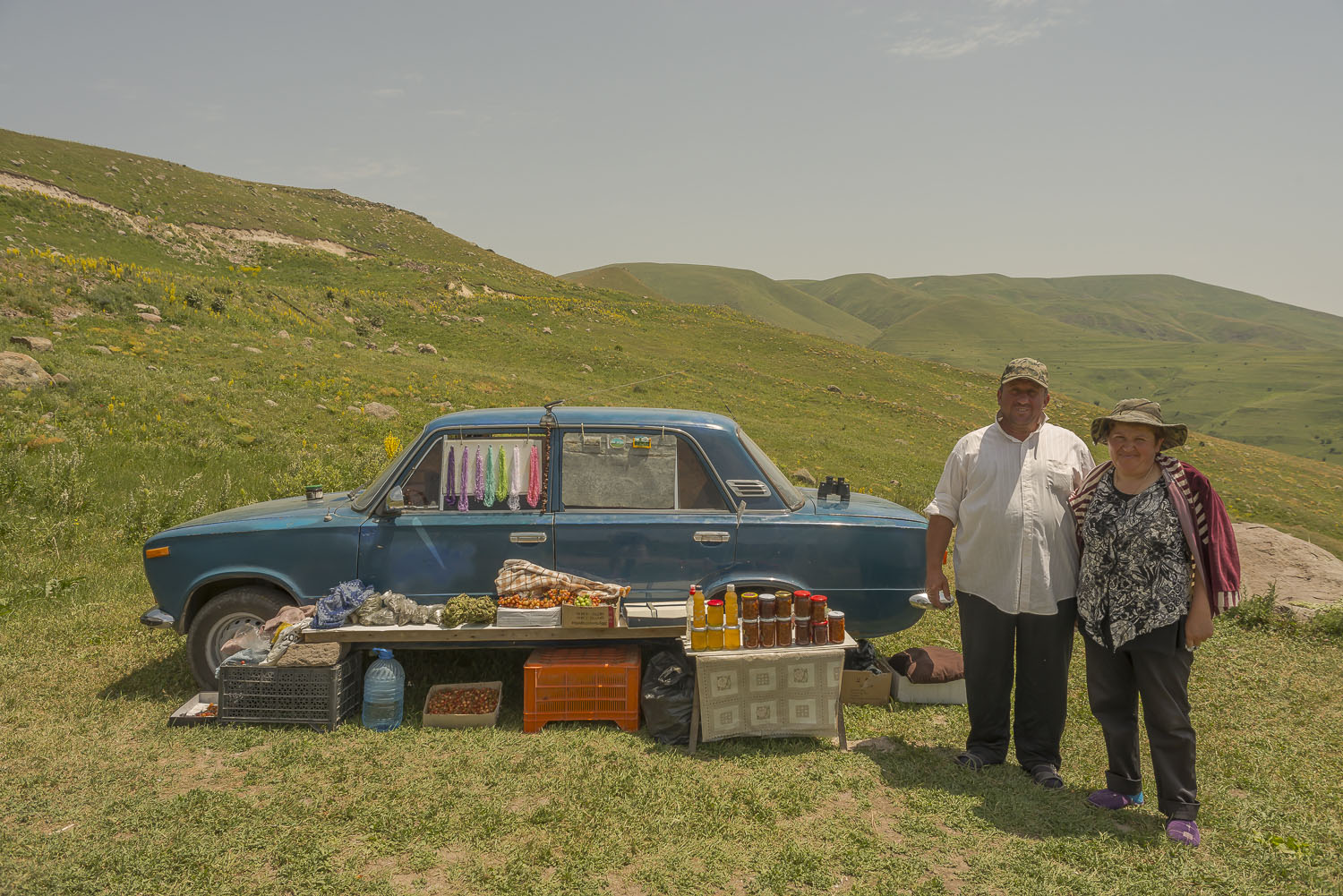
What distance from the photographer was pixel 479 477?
18.3 ft

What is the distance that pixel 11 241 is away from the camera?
94.7 ft

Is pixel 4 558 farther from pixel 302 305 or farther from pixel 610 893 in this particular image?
pixel 302 305

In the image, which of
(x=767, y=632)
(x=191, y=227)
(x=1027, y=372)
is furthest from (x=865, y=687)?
(x=191, y=227)

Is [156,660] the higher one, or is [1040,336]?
[1040,336]

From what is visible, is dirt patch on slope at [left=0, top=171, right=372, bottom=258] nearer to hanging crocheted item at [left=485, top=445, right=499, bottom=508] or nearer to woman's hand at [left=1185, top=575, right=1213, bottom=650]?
hanging crocheted item at [left=485, top=445, right=499, bottom=508]

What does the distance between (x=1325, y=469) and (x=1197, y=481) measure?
2020 inches

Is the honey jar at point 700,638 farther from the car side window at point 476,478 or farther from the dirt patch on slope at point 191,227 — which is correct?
the dirt patch on slope at point 191,227

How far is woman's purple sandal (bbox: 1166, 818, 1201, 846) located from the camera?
3.94 meters

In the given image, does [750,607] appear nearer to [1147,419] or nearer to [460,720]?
[460,720]

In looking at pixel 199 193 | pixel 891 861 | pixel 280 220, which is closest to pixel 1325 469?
pixel 891 861

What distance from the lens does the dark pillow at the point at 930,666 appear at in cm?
585

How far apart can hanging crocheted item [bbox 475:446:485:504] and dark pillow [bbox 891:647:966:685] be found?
3.38m

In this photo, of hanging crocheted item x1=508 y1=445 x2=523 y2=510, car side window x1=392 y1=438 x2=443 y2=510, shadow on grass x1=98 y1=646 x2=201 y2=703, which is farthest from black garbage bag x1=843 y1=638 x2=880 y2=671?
shadow on grass x1=98 y1=646 x2=201 y2=703

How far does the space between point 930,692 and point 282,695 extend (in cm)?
452
